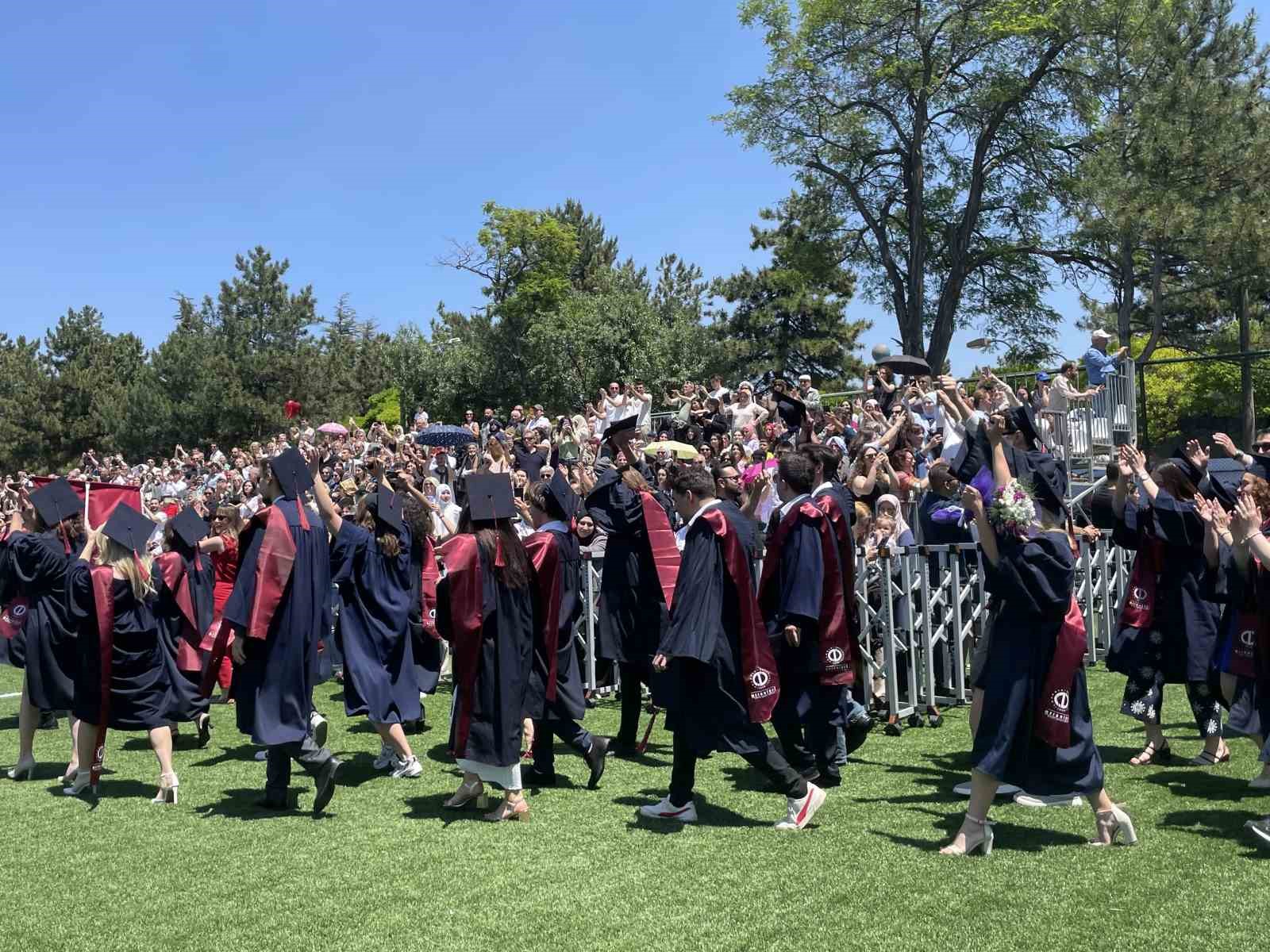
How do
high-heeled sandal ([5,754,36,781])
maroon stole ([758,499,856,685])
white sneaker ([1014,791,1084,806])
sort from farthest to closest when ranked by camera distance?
high-heeled sandal ([5,754,36,781])
maroon stole ([758,499,856,685])
white sneaker ([1014,791,1084,806])

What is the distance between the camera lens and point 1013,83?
3081cm

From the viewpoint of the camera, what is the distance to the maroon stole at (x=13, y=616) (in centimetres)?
911

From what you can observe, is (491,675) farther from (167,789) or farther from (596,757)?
(167,789)

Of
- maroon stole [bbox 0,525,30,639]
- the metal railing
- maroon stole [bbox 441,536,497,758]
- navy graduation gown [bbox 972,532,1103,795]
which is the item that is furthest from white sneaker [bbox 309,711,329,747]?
navy graduation gown [bbox 972,532,1103,795]

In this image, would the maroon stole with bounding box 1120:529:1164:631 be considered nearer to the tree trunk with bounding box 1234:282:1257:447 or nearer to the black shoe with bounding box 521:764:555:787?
the black shoe with bounding box 521:764:555:787

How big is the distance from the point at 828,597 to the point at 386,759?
140 inches

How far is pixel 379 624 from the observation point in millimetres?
8023

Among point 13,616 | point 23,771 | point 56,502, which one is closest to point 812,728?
point 56,502

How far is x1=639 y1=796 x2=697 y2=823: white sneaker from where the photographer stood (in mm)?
6457

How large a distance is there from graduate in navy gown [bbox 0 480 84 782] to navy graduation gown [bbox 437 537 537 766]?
10.4ft

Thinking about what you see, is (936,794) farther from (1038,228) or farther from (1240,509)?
(1038,228)

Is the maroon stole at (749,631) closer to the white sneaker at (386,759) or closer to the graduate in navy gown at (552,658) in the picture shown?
the graduate in navy gown at (552,658)

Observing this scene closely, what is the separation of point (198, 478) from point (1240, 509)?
24.0 m

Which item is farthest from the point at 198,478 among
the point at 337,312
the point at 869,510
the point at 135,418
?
the point at 337,312
